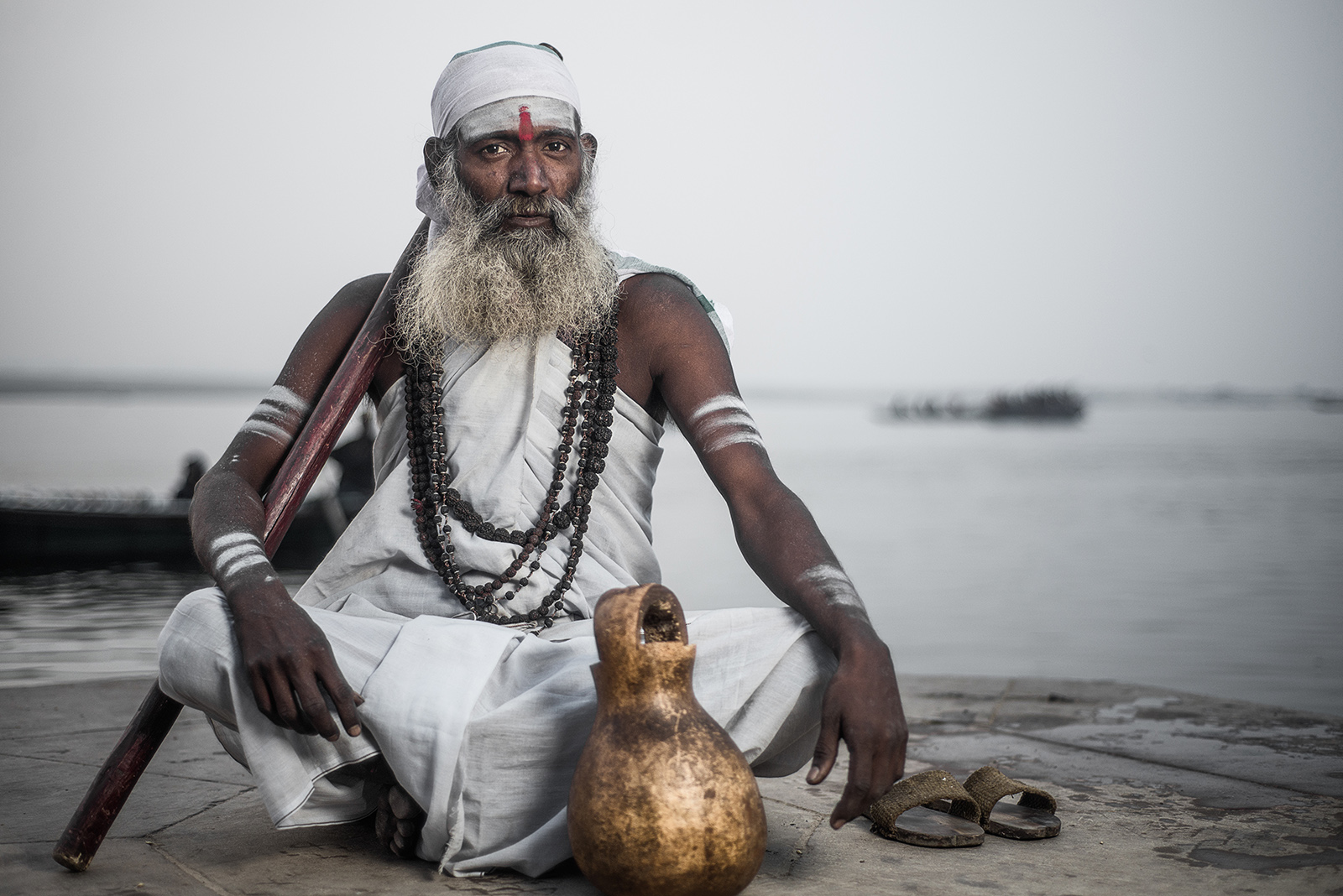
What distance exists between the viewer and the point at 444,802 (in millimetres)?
1996

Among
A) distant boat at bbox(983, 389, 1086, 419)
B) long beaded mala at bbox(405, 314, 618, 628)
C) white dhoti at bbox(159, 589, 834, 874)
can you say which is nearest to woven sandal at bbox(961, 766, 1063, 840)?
white dhoti at bbox(159, 589, 834, 874)

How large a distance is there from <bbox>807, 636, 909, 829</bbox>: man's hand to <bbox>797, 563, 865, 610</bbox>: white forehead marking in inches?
5.1

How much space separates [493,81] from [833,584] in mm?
1390

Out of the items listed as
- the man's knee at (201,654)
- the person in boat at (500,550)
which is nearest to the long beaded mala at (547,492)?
the person in boat at (500,550)

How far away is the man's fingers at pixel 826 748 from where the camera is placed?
6.08 feet

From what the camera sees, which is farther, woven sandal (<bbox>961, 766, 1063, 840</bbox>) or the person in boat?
woven sandal (<bbox>961, 766, 1063, 840</bbox>)

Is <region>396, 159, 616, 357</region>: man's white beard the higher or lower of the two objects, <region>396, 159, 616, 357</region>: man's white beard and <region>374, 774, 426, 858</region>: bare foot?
the higher

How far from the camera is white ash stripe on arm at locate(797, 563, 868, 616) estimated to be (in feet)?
6.75

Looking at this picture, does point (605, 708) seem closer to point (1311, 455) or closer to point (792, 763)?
point (792, 763)

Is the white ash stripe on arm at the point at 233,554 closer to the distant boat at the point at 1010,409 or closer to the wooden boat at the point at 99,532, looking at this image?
the wooden boat at the point at 99,532

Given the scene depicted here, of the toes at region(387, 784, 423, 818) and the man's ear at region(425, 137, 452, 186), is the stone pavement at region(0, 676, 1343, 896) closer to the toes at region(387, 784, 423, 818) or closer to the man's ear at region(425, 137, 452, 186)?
the toes at region(387, 784, 423, 818)

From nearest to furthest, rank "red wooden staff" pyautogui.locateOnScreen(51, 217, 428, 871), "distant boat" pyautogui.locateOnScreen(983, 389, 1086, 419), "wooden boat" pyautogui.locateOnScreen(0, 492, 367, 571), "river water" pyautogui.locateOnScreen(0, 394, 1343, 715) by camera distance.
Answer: "red wooden staff" pyautogui.locateOnScreen(51, 217, 428, 871) → "river water" pyautogui.locateOnScreen(0, 394, 1343, 715) → "wooden boat" pyautogui.locateOnScreen(0, 492, 367, 571) → "distant boat" pyautogui.locateOnScreen(983, 389, 1086, 419)

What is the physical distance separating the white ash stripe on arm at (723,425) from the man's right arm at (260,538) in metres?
0.76

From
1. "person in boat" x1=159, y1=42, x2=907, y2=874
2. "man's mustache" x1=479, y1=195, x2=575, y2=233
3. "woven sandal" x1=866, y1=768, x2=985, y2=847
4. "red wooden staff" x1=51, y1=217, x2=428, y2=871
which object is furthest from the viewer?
"man's mustache" x1=479, y1=195, x2=575, y2=233
